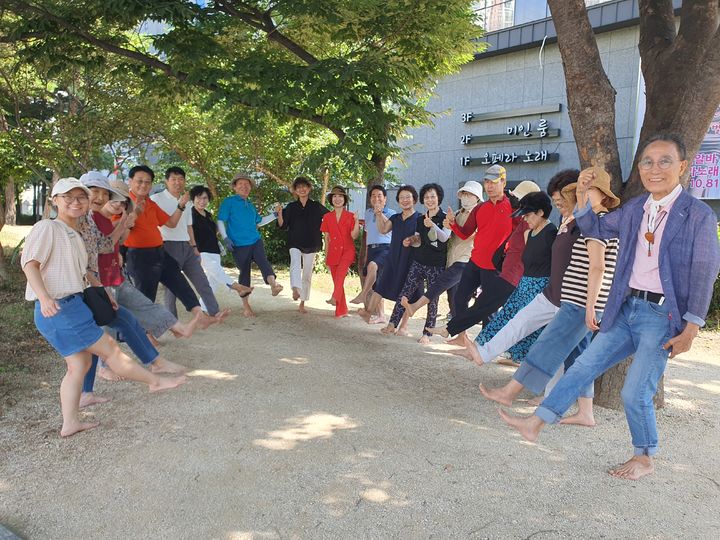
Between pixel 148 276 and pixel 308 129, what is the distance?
7.88 meters

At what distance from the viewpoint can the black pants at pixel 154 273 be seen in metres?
6.22

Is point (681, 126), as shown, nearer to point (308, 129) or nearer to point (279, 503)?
point (279, 503)

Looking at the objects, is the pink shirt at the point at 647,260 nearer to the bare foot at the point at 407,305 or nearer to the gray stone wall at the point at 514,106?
the bare foot at the point at 407,305

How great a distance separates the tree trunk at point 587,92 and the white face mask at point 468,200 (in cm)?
180

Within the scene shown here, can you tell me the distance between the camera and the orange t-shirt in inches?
242

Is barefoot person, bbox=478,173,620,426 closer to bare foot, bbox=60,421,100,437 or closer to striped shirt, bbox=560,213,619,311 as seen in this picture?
striped shirt, bbox=560,213,619,311

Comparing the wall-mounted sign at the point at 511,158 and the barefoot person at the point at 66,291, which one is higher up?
the wall-mounted sign at the point at 511,158

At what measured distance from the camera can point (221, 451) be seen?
12.5 ft

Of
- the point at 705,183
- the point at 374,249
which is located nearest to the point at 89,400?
the point at 374,249

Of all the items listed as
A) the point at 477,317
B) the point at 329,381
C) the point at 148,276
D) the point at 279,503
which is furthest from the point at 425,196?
the point at 279,503

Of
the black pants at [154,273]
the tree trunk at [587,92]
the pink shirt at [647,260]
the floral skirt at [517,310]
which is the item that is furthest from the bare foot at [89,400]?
the tree trunk at [587,92]

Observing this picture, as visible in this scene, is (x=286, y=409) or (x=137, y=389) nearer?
(x=286, y=409)

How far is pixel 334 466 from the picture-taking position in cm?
363

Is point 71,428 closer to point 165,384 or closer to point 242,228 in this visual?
point 165,384
